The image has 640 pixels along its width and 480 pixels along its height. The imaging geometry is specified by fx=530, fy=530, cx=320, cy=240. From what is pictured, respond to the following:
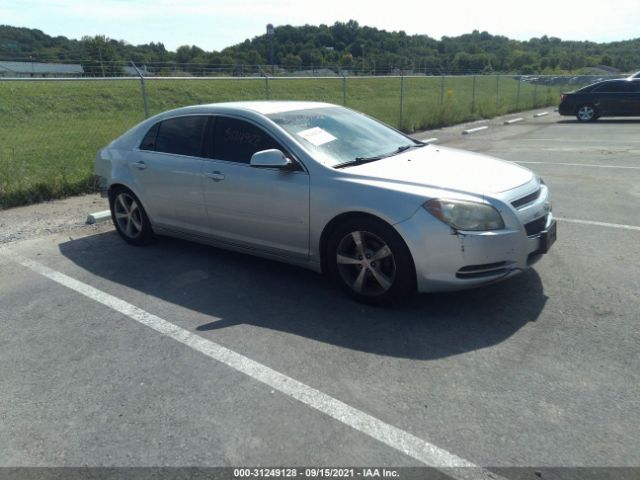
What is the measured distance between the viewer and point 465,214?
3.71 metres

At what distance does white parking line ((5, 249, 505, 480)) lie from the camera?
2.47 m

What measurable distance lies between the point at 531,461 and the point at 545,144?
1225 centimetres

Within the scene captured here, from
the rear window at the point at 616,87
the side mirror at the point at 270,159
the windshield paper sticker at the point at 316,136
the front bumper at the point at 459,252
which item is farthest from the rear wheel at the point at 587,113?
the side mirror at the point at 270,159

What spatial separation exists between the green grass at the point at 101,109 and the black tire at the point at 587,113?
305cm

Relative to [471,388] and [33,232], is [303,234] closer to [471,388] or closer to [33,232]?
[471,388]

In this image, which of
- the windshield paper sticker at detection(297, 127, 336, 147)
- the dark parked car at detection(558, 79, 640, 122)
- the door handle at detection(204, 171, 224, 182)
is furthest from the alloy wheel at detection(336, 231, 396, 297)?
the dark parked car at detection(558, 79, 640, 122)

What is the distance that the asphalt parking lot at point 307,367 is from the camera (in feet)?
8.58

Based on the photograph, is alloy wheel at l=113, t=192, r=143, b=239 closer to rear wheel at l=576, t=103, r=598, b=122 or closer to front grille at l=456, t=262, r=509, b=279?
front grille at l=456, t=262, r=509, b=279

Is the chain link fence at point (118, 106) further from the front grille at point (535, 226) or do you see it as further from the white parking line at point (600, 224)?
the front grille at point (535, 226)

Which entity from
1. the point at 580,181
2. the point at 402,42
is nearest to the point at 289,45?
the point at 402,42

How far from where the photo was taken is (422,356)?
3412 mm

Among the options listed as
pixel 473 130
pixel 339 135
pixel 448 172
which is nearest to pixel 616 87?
pixel 473 130

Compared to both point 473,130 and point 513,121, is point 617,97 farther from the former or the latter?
point 473,130

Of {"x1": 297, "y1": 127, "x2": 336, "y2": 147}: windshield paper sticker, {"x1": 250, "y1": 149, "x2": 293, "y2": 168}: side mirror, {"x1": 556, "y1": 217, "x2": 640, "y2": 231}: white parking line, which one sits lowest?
{"x1": 556, "y1": 217, "x2": 640, "y2": 231}: white parking line
